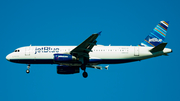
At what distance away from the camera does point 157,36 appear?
165 feet

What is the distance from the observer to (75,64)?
1874 inches

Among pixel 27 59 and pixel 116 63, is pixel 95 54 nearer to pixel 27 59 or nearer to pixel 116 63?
pixel 116 63

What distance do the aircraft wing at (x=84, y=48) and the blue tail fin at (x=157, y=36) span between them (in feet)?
30.0

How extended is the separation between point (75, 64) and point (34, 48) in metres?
6.36

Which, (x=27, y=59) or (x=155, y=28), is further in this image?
(x=155, y=28)

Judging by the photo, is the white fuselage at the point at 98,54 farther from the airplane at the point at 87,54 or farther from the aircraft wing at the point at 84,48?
the aircraft wing at the point at 84,48

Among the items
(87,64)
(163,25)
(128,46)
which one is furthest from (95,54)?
(163,25)

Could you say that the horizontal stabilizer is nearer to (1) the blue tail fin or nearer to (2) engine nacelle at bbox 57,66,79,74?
(1) the blue tail fin

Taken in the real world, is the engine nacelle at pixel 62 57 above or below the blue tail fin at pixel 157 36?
below

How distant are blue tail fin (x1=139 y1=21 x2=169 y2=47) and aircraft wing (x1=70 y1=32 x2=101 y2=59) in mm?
Result: 9143

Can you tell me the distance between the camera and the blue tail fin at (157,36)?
49844 mm

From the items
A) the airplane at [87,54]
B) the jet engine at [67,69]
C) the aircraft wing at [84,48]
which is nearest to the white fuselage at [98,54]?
the airplane at [87,54]

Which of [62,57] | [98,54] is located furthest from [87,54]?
[62,57]

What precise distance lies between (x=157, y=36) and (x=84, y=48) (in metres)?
12.4
